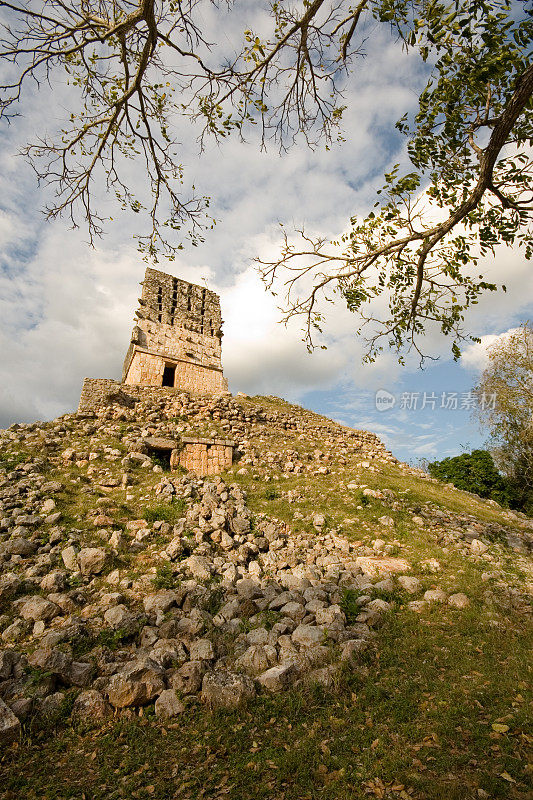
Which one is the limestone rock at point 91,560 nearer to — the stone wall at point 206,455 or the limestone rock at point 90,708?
the limestone rock at point 90,708

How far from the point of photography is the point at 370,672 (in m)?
3.98

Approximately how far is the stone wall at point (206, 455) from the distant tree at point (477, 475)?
17200 millimetres

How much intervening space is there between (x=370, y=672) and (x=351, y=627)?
76 cm

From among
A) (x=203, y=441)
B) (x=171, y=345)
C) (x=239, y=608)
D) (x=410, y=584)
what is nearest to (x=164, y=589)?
(x=239, y=608)

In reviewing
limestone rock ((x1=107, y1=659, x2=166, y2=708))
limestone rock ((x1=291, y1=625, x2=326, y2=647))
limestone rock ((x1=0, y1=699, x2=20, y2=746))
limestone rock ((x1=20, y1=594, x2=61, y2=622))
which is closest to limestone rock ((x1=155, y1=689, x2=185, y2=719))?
limestone rock ((x1=107, y1=659, x2=166, y2=708))

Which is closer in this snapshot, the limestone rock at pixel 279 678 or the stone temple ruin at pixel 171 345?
the limestone rock at pixel 279 678

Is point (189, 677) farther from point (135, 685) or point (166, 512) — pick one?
point (166, 512)

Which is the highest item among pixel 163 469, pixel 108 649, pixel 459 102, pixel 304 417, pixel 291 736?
pixel 459 102

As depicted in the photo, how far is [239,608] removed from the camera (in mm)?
5102

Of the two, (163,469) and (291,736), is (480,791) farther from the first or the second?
(163,469)

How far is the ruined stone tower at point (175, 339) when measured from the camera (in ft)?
57.9

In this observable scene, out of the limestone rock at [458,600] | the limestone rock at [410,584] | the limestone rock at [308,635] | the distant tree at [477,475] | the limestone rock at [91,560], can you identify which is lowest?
the limestone rock at [308,635]

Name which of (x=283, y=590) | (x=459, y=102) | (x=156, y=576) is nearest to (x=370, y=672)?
(x=283, y=590)

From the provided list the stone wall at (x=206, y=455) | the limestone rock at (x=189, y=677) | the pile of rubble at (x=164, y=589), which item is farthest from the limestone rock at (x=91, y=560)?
the stone wall at (x=206, y=455)
